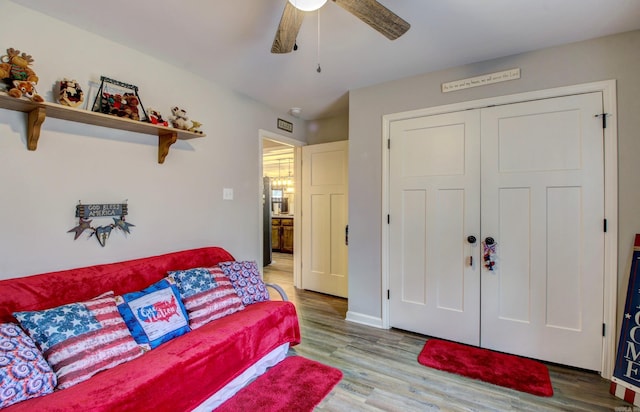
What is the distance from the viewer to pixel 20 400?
1244 millimetres

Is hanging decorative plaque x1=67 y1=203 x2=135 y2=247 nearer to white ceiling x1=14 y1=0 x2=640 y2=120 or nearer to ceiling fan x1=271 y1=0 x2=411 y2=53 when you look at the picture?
white ceiling x1=14 y1=0 x2=640 y2=120

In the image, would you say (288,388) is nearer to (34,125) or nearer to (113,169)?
(113,169)

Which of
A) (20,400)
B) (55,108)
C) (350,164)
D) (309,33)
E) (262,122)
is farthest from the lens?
(262,122)

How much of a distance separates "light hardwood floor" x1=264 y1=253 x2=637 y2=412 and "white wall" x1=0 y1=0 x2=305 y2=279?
1.44 metres

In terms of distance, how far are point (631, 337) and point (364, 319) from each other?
6.61 feet

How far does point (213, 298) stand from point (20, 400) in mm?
1072

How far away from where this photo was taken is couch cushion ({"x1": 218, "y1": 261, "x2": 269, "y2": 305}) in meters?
2.46

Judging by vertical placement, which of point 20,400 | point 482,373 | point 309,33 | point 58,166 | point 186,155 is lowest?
point 482,373

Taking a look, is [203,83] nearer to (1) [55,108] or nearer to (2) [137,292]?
(1) [55,108]

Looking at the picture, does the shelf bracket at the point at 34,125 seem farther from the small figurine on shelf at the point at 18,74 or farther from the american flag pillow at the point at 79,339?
the american flag pillow at the point at 79,339

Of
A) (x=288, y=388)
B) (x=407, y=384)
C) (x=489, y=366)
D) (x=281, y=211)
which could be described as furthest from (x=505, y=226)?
(x=281, y=211)

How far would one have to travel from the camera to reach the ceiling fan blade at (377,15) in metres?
1.39

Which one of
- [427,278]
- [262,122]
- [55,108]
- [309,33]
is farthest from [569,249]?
[55,108]

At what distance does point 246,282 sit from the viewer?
2535mm
